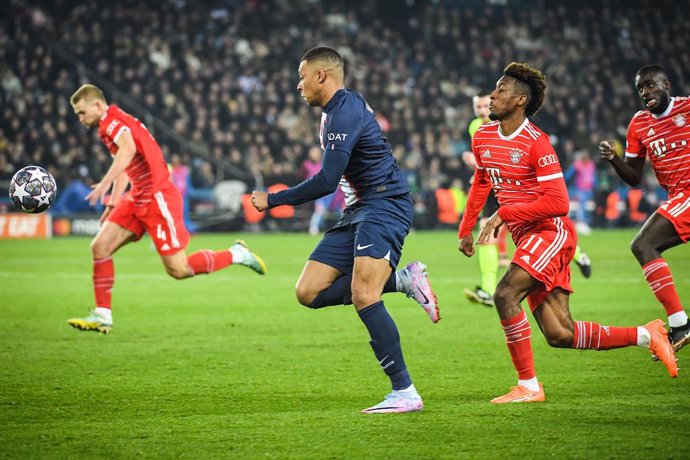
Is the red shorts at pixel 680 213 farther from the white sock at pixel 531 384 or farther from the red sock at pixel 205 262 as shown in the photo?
the red sock at pixel 205 262

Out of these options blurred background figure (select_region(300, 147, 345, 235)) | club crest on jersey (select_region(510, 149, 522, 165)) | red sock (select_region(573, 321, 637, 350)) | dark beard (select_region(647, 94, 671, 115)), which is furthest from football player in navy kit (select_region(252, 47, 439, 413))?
blurred background figure (select_region(300, 147, 345, 235))

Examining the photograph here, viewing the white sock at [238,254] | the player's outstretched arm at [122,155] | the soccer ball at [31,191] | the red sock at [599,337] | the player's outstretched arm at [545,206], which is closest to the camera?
the player's outstretched arm at [545,206]

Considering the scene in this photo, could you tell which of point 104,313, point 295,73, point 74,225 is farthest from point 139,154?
point 295,73

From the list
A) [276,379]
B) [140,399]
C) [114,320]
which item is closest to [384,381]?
[276,379]

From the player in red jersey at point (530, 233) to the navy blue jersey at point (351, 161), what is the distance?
705 mm

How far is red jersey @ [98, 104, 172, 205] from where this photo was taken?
31.9ft

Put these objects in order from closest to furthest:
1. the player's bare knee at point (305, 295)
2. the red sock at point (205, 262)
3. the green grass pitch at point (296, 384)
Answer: the green grass pitch at point (296, 384)
the player's bare knee at point (305, 295)
the red sock at point (205, 262)

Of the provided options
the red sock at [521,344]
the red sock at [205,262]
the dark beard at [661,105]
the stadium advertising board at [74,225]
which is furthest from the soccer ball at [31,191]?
the stadium advertising board at [74,225]

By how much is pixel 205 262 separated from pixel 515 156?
498 cm

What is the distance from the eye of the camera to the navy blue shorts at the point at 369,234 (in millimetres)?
6176

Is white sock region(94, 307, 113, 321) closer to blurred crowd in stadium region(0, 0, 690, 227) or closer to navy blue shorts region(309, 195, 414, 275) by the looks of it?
navy blue shorts region(309, 195, 414, 275)

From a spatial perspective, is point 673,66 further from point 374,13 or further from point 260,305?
point 260,305

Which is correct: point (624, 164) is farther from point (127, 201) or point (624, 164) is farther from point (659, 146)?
point (127, 201)

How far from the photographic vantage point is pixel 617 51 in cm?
3738
